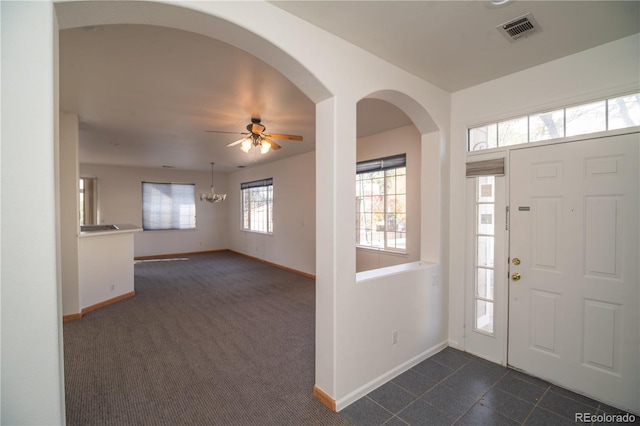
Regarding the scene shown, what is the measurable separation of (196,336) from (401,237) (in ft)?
9.97

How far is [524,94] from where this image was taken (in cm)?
254

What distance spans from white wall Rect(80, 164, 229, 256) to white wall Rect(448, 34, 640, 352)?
8.03 metres

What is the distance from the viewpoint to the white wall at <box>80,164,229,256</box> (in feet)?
25.1

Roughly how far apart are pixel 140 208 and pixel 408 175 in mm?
7674

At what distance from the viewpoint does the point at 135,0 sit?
130cm

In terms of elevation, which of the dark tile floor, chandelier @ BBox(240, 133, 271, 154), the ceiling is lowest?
the dark tile floor

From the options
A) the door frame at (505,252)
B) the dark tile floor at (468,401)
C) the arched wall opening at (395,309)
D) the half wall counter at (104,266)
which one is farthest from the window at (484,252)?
the half wall counter at (104,266)

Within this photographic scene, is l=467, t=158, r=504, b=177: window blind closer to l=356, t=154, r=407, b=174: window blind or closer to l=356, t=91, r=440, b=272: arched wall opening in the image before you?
l=356, t=91, r=440, b=272: arched wall opening

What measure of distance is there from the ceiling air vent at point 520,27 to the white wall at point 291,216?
4152 mm

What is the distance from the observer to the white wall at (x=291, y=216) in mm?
5945

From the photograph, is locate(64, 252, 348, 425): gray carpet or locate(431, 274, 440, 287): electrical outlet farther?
locate(431, 274, 440, 287): electrical outlet

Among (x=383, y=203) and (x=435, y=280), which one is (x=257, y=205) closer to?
(x=383, y=203)

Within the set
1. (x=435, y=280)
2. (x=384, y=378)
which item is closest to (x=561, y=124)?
(x=435, y=280)

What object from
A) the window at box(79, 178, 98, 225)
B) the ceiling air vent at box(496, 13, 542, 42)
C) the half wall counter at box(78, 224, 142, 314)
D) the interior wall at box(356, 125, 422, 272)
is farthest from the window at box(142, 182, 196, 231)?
the ceiling air vent at box(496, 13, 542, 42)
